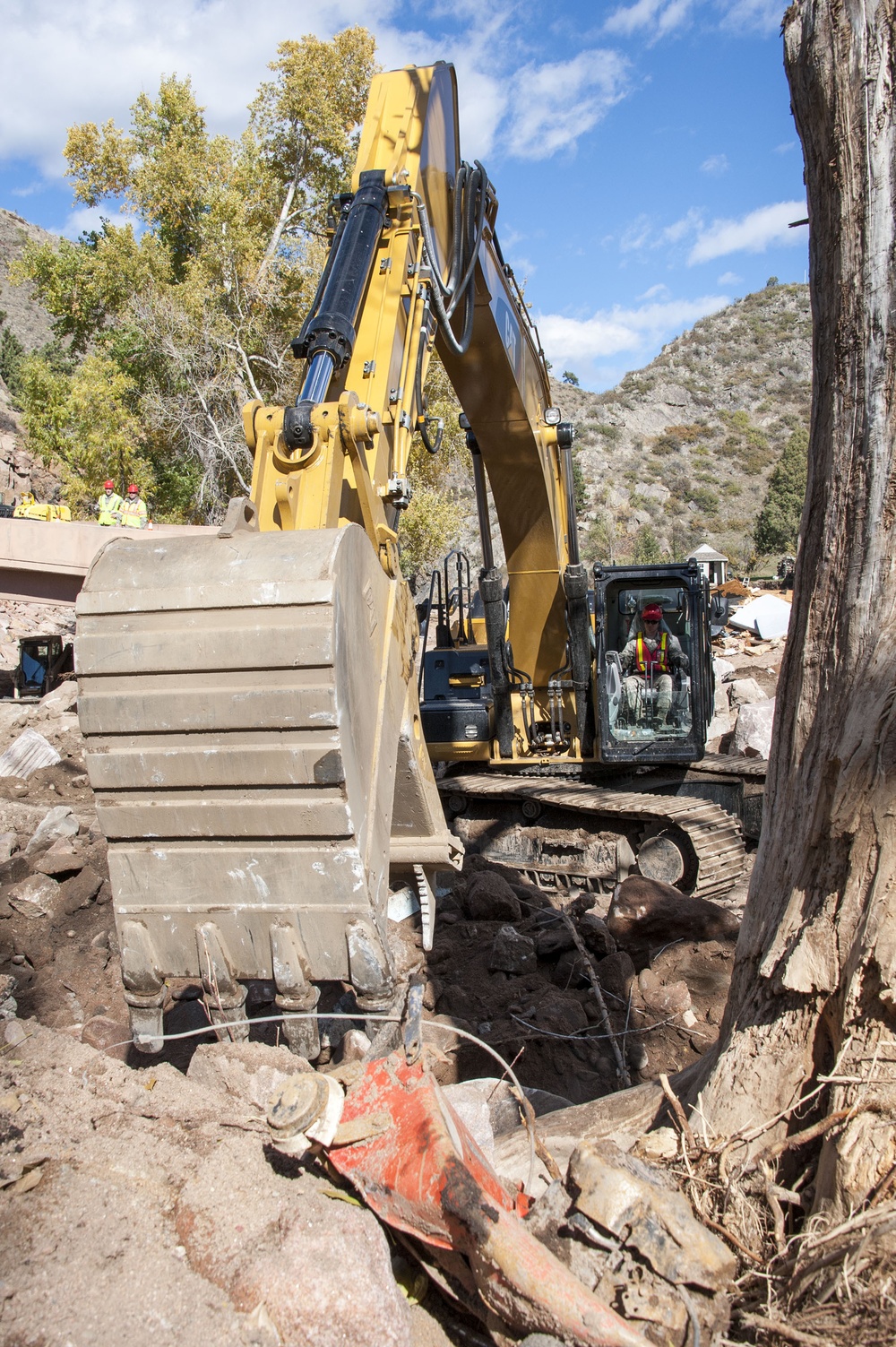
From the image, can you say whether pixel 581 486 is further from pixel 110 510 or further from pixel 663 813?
pixel 663 813

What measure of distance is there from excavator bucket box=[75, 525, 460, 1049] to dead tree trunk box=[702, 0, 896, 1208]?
1.16 m

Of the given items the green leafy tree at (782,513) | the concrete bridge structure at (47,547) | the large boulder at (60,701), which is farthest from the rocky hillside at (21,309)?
the large boulder at (60,701)

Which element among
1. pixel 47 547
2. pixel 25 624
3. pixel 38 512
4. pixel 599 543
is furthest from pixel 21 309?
pixel 47 547

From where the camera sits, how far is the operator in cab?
27.5 feet

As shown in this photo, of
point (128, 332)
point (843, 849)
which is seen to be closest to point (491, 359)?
point (843, 849)

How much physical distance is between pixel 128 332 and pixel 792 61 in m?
23.7

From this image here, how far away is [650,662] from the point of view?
8.47m

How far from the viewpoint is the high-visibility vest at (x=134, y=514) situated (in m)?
16.6

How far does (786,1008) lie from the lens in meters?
2.57

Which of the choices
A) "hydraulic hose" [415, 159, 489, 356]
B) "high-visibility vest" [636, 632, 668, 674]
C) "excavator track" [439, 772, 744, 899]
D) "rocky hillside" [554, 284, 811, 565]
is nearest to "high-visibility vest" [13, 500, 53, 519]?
"excavator track" [439, 772, 744, 899]

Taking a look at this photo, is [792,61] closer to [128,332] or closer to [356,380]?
[356,380]

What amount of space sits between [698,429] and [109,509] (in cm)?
4866

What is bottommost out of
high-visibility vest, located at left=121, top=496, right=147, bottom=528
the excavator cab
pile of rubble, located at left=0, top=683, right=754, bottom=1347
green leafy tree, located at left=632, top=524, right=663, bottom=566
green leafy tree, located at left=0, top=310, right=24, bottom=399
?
pile of rubble, located at left=0, top=683, right=754, bottom=1347

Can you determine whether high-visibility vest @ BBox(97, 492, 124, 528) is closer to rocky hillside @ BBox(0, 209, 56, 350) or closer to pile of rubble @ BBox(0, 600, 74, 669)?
pile of rubble @ BBox(0, 600, 74, 669)
